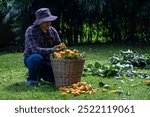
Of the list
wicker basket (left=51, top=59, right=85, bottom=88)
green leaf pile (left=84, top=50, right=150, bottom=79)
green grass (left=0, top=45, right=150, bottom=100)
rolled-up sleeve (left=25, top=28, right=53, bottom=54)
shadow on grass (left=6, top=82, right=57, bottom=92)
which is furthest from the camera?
green leaf pile (left=84, top=50, right=150, bottom=79)

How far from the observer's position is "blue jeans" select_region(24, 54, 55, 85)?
23.1 ft

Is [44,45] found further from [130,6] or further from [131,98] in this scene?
[130,6]

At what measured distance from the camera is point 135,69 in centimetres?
863

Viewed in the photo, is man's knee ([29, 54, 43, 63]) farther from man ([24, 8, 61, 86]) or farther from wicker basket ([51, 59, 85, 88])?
wicker basket ([51, 59, 85, 88])

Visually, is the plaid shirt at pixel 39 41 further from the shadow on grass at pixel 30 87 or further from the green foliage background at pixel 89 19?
the green foliage background at pixel 89 19

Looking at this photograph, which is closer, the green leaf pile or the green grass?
the green grass

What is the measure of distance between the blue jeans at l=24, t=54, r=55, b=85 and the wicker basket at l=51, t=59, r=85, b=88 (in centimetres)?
27

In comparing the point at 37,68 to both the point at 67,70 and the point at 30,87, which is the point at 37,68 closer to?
the point at 30,87

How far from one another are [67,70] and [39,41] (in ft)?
2.50

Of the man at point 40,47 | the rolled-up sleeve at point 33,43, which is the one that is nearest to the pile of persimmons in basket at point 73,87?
the man at point 40,47

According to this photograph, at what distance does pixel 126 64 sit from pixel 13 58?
11.7ft

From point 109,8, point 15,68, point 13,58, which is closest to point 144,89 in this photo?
point 15,68

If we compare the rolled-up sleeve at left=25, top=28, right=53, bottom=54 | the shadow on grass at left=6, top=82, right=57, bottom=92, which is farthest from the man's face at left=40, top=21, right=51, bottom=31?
the shadow on grass at left=6, top=82, right=57, bottom=92

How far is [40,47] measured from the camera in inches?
287
